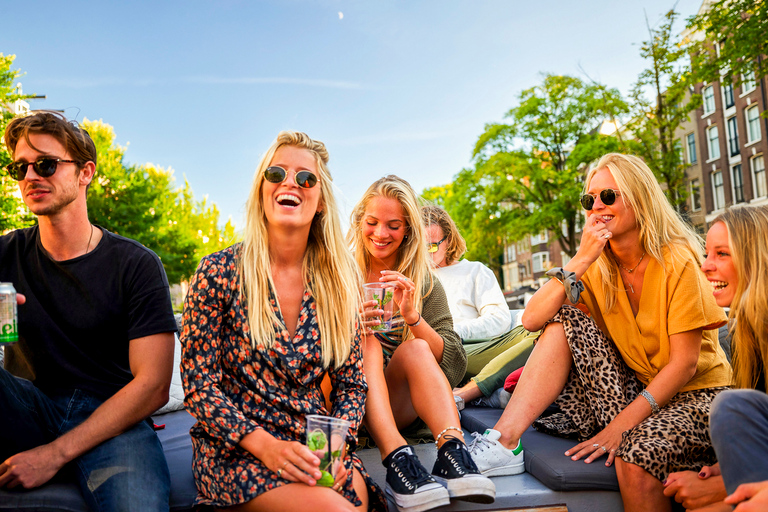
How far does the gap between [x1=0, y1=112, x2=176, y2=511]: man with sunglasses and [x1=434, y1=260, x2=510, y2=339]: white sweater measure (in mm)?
3160

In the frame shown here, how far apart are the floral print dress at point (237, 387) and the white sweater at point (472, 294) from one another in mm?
2981

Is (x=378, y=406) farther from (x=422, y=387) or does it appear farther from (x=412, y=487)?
(x=412, y=487)

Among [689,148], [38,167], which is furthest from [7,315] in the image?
[689,148]

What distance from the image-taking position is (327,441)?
203 cm

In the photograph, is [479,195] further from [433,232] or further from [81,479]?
[81,479]

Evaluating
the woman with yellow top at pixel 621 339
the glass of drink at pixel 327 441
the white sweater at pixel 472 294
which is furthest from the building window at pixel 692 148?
the glass of drink at pixel 327 441

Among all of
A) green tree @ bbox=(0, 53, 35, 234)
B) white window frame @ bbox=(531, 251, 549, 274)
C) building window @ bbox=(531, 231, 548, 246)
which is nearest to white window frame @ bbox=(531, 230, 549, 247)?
building window @ bbox=(531, 231, 548, 246)

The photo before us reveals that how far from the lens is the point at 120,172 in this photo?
25.5 m

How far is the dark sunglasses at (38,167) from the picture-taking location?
8.53 feet

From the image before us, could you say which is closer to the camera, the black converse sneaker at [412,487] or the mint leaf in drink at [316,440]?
the mint leaf in drink at [316,440]

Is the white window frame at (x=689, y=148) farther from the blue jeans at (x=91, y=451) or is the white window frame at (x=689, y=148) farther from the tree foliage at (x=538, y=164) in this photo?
the blue jeans at (x=91, y=451)

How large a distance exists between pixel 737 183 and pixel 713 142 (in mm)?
2935

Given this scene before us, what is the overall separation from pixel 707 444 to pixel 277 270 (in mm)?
2114

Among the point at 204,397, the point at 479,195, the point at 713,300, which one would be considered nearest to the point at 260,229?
the point at 204,397
